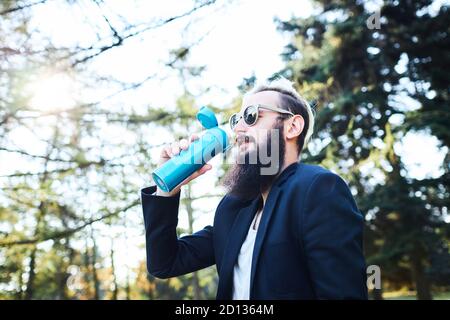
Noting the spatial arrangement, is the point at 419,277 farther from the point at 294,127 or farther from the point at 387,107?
the point at 294,127

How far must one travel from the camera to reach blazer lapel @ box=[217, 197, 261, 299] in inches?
61.0

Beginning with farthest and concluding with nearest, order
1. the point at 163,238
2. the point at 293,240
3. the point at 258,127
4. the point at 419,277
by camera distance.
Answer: the point at 419,277, the point at 258,127, the point at 163,238, the point at 293,240

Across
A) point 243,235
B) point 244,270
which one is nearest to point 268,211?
point 243,235

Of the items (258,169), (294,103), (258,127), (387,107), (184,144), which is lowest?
(258,169)

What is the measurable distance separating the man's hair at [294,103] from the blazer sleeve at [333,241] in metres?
0.58

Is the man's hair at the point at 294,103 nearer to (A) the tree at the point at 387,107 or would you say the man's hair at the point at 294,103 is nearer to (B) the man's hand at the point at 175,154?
(B) the man's hand at the point at 175,154

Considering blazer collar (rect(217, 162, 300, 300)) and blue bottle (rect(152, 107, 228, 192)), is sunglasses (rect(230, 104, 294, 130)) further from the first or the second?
blazer collar (rect(217, 162, 300, 300))

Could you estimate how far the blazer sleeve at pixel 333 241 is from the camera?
121 centimetres

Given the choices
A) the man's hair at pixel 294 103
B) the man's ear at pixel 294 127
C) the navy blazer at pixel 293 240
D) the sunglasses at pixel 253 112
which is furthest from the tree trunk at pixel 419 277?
the navy blazer at pixel 293 240

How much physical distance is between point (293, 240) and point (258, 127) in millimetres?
724

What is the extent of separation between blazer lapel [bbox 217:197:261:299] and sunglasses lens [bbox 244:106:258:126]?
48 cm

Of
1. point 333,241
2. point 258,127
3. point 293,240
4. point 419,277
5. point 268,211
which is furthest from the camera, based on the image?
point 419,277

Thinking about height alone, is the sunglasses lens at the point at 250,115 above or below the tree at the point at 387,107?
below

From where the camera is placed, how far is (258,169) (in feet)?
5.93
